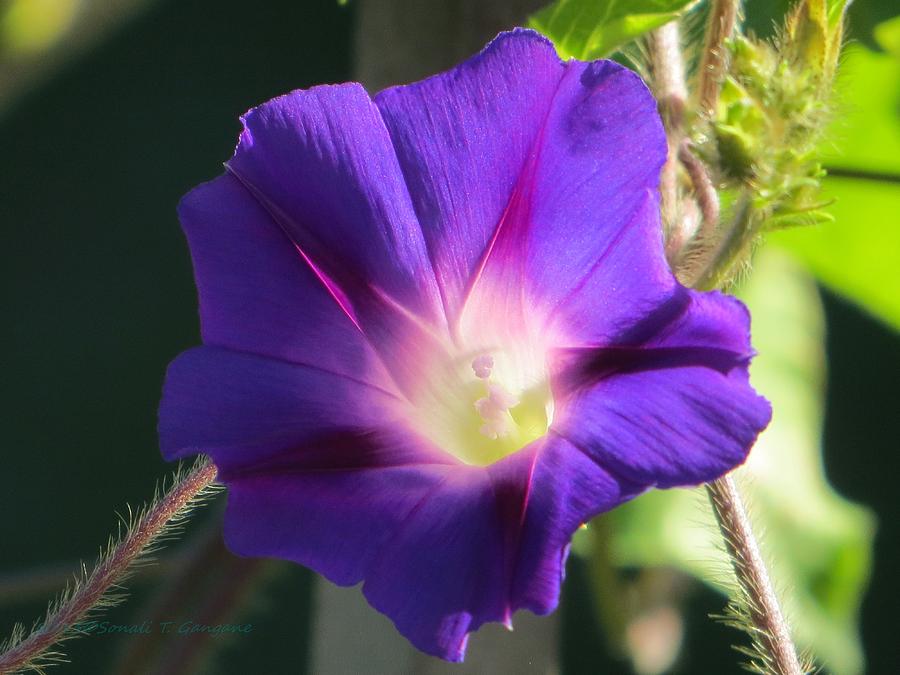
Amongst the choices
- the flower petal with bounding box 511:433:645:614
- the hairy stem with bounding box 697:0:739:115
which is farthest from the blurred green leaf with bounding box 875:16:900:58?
the flower petal with bounding box 511:433:645:614

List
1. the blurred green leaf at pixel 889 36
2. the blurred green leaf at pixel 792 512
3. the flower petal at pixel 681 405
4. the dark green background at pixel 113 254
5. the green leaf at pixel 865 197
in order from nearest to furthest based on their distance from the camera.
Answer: the flower petal at pixel 681 405
the blurred green leaf at pixel 889 36
the green leaf at pixel 865 197
the blurred green leaf at pixel 792 512
the dark green background at pixel 113 254

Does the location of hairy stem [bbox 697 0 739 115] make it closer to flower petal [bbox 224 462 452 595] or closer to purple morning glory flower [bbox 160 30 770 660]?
→ purple morning glory flower [bbox 160 30 770 660]

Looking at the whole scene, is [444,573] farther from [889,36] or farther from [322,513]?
[889,36]

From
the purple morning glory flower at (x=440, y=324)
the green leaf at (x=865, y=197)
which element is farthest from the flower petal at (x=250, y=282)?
the green leaf at (x=865, y=197)

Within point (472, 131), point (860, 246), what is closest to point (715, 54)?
point (472, 131)

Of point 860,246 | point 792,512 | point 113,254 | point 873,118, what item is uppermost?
point 873,118

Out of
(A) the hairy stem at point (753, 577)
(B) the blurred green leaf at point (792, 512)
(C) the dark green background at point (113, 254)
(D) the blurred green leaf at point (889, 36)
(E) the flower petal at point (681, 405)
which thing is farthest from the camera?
(C) the dark green background at point (113, 254)

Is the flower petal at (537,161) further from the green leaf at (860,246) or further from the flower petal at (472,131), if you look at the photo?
the green leaf at (860,246)
